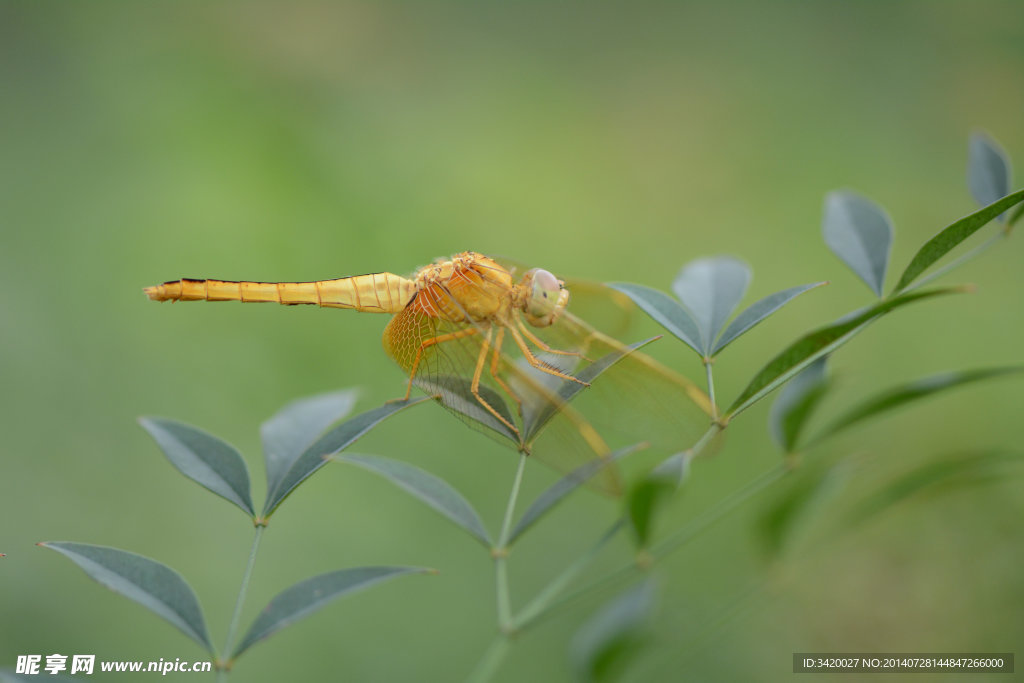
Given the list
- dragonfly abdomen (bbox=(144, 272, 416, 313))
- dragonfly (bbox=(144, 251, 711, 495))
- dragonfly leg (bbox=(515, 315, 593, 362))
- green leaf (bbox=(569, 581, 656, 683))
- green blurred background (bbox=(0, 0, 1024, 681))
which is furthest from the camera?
green blurred background (bbox=(0, 0, 1024, 681))

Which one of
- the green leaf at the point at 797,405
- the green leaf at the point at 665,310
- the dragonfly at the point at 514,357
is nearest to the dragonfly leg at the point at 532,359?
the dragonfly at the point at 514,357

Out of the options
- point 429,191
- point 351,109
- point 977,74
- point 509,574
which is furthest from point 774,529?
point 977,74

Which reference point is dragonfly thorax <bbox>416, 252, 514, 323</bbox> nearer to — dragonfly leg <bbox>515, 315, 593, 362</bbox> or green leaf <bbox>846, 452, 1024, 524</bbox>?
dragonfly leg <bbox>515, 315, 593, 362</bbox>

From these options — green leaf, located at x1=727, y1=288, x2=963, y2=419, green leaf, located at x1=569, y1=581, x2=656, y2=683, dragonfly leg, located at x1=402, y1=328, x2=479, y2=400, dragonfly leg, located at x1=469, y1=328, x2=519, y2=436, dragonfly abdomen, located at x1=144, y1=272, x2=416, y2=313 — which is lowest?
green leaf, located at x1=569, y1=581, x2=656, y2=683

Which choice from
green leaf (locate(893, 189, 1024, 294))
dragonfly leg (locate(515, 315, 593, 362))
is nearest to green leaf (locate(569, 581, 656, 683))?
green leaf (locate(893, 189, 1024, 294))

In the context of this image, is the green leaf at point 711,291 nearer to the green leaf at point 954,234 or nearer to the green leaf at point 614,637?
the green leaf at point 954,234

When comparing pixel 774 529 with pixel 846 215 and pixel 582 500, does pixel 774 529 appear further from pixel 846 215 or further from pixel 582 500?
pixel 582 500

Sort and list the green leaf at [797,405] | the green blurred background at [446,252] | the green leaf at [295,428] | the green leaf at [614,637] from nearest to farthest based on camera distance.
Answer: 1. the green leaf at [614,637]
2. the green leaf at [797,405]
3. the green leaf at [295,428]
4. the green blurred background at [446,252]
